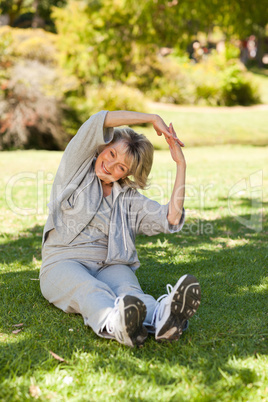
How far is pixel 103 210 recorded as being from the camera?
118 inches

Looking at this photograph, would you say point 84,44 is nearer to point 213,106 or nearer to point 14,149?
point 14,149

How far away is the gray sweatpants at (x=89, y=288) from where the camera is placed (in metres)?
2.44

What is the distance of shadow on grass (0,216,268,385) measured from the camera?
2158 millimetres

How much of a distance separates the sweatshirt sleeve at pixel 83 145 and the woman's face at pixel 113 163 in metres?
0.07

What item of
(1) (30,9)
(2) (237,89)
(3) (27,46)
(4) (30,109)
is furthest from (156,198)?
(1) (30,9)

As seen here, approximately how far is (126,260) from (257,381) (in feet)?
3.88

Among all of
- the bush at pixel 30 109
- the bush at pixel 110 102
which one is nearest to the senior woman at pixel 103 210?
the bush at pixel 30 109

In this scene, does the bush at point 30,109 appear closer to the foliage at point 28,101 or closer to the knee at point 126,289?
the foliage at point 28,101

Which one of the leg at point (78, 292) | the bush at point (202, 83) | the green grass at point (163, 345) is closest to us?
the green grass at point (163, 345)

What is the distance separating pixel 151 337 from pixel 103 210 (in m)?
0.91

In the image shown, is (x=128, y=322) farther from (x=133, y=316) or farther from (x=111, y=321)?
(x=111, y=321)

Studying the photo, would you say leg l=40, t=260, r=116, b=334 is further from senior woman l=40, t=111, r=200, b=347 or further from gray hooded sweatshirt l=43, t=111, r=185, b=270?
gray hooded sweatshirt l=43, t=111, r=185, b=270

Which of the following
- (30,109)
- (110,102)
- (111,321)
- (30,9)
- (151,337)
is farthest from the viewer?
(30,9)

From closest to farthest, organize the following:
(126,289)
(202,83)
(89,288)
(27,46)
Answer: (89,288) → (126,289) → (27,46) → (202,83)
